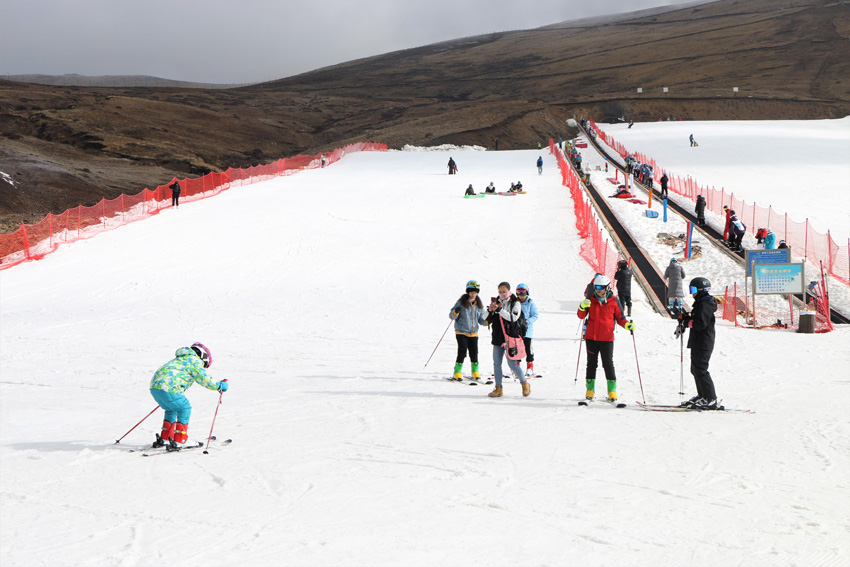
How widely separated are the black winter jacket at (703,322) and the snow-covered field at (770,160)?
20.2m

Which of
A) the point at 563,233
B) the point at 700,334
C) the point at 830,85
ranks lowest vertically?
the point at 700,334

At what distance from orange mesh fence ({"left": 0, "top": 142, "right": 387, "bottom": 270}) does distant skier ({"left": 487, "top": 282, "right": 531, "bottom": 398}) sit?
1834 cm

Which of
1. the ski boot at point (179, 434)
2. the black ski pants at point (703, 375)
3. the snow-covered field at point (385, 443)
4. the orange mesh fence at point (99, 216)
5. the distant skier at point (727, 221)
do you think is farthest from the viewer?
the distant skier at point (727, 221)

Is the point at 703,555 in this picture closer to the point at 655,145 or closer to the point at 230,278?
the point at 230,278

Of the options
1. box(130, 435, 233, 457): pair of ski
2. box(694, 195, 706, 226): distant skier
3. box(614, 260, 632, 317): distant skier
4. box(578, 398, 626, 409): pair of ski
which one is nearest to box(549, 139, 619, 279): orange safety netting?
box(614, 260, 632, 317): distant skier

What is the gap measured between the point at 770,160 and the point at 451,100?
265ft

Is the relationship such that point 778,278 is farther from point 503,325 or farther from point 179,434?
point 179,434

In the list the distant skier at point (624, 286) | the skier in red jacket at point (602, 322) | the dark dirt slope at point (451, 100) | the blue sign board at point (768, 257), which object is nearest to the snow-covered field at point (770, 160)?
the blue sign board at point (768, 257)

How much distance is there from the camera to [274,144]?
80.6 m

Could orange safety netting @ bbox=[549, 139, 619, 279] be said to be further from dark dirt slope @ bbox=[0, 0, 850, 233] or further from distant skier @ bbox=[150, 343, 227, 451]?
dark dirt slope @ bbox=[0, 0, 850, 233]

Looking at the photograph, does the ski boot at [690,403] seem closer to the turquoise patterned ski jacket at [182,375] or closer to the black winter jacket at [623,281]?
the turquoise patterned ski jacket at [182,375]

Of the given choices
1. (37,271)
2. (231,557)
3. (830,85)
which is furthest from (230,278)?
(830,85)

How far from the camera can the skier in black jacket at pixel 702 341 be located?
9.29m

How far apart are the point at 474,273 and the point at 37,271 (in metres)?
12.5
